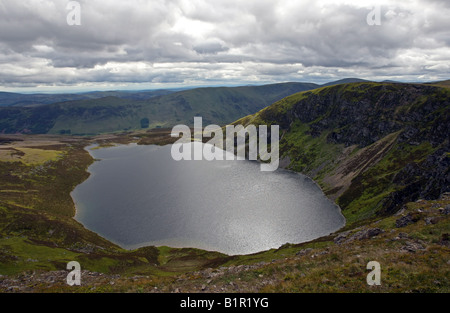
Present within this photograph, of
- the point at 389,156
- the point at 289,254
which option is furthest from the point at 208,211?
the point at 389,156

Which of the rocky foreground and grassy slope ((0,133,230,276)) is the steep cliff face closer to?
the rocky foreground

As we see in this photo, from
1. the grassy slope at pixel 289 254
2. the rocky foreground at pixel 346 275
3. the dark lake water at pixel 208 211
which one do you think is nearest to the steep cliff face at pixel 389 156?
the grassy slope at pixel 289 254

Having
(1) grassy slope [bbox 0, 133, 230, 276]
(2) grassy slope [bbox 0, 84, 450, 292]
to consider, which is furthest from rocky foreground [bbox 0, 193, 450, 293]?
(1) grassy slope [bbox 0, 133, 230, 276]

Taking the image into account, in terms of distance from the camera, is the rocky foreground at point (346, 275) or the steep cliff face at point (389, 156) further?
the steep cliff face at point (389, 156)

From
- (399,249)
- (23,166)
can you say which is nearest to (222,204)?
(399,249)

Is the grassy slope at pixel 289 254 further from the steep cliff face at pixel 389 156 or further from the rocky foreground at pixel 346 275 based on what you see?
the steep cliff face at pixel 389 156

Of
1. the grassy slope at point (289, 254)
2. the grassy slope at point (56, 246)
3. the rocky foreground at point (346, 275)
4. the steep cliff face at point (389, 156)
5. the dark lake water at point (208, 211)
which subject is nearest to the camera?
the rocky foreground at point (346, 275)

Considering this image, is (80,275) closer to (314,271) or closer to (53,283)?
(53,283)

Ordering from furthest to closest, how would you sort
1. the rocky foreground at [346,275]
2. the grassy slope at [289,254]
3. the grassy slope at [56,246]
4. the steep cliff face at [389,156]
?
the steep cliff face at [389,156] → the grassy slope at [56,246] → the grassy slope at [289,254] → the rocky foreground at [346,275]
